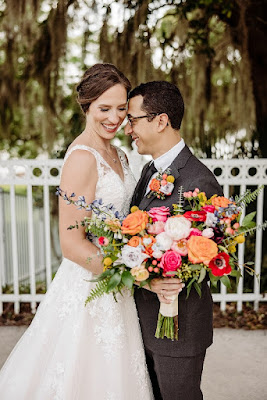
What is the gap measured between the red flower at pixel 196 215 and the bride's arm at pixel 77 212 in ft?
1.54

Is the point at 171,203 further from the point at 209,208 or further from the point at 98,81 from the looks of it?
the point at 98,81

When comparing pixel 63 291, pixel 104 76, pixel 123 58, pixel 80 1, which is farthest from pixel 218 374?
pixel 80 1

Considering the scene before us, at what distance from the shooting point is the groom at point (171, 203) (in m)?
1.89

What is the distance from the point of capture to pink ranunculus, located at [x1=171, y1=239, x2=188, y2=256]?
61.6 inches

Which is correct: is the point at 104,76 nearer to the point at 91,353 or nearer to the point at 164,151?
the point at 164,151

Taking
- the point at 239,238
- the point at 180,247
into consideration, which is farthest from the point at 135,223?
the point at 239,238

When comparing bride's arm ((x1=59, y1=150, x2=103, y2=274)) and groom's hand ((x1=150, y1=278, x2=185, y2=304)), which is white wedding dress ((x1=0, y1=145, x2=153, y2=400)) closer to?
bride's arm ((x1=59, y1=150, x2=103, y2=274))

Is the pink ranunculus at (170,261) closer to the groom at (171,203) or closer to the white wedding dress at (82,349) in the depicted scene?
the groom at (171,203)

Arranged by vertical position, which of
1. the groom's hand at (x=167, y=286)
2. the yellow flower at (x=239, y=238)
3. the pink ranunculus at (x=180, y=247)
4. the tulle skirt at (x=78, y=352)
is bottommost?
the tulle skirt at (x=78, y=352)

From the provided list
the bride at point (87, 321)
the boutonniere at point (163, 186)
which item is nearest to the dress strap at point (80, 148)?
the bride at point (87, 321)

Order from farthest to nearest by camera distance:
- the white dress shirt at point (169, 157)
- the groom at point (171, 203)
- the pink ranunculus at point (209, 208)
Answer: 1. the white dress shirt at point (169, 157)
2. the groom at point (171, 203)
3. the pink ranunculus at point (209, 208)

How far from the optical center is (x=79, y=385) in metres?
1.94

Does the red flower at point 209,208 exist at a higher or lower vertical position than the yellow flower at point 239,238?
higher

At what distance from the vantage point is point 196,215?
1612 mm
